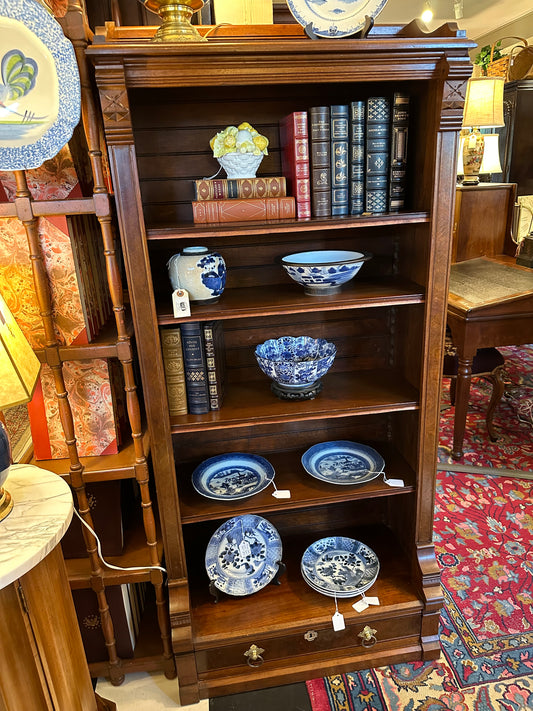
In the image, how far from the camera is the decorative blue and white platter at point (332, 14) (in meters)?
1.22

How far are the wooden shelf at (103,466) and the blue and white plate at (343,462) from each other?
58 centimetres

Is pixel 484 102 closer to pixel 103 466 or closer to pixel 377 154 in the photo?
pixel 377 154

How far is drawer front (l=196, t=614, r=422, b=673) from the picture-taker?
160 cm

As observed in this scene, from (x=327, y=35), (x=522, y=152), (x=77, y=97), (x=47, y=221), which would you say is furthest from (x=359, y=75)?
(x=522, y=152)

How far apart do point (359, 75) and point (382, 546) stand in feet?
4.98

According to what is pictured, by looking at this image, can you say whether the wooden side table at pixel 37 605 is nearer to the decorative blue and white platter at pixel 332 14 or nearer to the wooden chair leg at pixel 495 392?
the decorative blue and white platter at pixel 332 14

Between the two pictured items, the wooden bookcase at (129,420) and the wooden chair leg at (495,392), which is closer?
the wooden bookcase at (129,420)

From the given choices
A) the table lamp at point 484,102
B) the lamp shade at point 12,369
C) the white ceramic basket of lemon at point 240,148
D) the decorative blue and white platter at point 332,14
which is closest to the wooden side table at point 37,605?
the lamp shade at point 12,369

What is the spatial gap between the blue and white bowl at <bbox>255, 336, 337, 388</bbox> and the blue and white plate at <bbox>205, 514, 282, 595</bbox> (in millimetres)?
547

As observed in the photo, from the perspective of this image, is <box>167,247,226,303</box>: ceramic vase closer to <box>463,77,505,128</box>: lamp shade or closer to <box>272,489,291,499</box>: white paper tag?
<box>272,489,291,499</box>: white paper tag

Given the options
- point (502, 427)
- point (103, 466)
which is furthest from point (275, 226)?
point (502, 427)

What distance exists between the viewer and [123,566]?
5.07 ft

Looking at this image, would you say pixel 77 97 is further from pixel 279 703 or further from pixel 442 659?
pixel 442 659

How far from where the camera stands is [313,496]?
5.32ft
